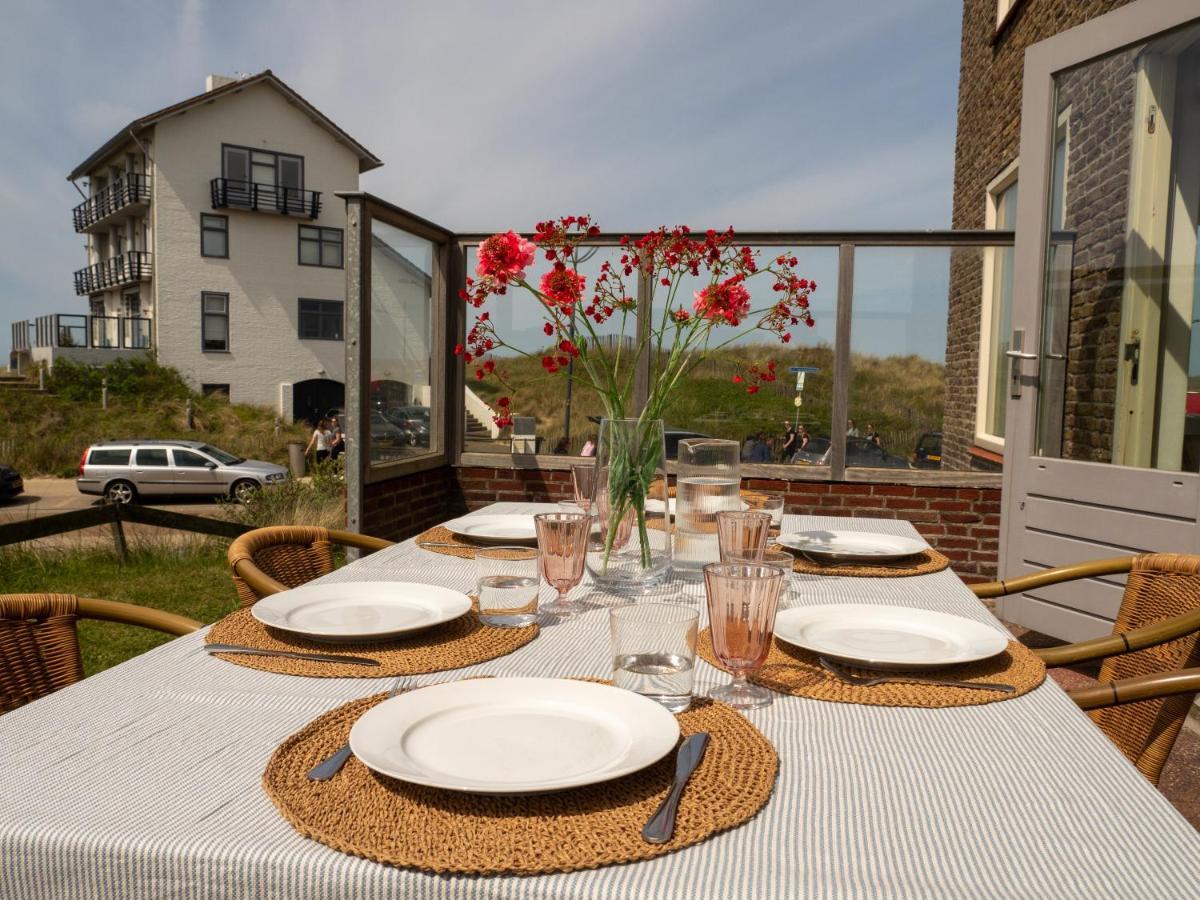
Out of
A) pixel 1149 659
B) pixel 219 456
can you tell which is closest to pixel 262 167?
pixel 219 456

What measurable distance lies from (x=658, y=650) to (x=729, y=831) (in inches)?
12.2

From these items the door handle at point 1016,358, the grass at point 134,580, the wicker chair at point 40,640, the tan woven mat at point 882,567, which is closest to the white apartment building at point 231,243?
the grass at point 134,580

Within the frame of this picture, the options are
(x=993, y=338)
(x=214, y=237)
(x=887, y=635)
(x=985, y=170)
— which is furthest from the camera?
(x=214, y=237)

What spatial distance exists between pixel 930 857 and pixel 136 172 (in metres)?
28.7

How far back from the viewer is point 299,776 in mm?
811

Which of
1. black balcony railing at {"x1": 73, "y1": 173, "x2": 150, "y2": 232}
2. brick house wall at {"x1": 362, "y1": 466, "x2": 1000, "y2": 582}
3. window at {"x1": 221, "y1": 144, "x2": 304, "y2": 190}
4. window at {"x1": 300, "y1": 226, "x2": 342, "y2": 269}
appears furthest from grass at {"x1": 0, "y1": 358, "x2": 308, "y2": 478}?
brick house wall at {"x1": 362, "y1": 466, "x2": 1000, "y2": 582}

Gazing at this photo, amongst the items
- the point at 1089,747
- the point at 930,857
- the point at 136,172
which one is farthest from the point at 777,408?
the point at 136,172

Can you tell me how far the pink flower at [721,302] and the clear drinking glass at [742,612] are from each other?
0.67 metres

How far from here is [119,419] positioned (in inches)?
901

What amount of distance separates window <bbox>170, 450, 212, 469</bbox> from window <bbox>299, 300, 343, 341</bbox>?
10433mm

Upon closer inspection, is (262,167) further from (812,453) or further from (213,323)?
(812,453)

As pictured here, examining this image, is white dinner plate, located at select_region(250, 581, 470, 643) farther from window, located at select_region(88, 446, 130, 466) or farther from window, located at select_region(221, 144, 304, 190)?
window, located at select_region(221, 144, 304, 190)

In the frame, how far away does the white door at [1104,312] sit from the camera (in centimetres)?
318

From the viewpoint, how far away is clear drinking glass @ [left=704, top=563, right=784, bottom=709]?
1.03m
